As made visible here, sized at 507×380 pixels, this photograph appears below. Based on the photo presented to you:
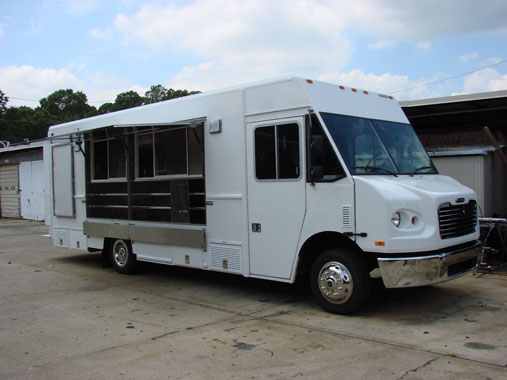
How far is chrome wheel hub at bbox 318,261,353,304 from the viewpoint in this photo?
19.3 ft

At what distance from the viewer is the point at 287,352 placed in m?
4.84

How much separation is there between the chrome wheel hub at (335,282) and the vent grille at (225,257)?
4.63ft

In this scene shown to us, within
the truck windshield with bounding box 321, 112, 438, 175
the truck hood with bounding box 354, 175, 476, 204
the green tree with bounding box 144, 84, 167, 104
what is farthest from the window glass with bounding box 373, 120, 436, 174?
the green tree with bounding box 144, 84, 167, 104

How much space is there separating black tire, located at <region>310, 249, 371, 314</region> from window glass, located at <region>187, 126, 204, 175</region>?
255 cm

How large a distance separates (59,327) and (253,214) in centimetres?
286

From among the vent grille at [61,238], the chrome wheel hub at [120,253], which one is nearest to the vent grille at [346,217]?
the chrome wheel hub at [120,253]

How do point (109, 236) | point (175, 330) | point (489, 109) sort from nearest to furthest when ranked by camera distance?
1. point (175, 330)
2. point (109, 236)
3. point (489, 109)

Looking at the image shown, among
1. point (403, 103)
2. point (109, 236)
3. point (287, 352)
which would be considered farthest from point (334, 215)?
point (403, 103)

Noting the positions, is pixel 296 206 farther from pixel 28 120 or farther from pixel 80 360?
pixel 28 120

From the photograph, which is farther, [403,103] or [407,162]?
[403,103]

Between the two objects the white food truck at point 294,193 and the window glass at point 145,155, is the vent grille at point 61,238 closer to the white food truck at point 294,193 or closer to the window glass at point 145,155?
the white food truck at point 294,193

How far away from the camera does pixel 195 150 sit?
7840 mm

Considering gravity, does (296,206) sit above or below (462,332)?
→ above

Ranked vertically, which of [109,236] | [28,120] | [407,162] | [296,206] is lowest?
[109,236]
